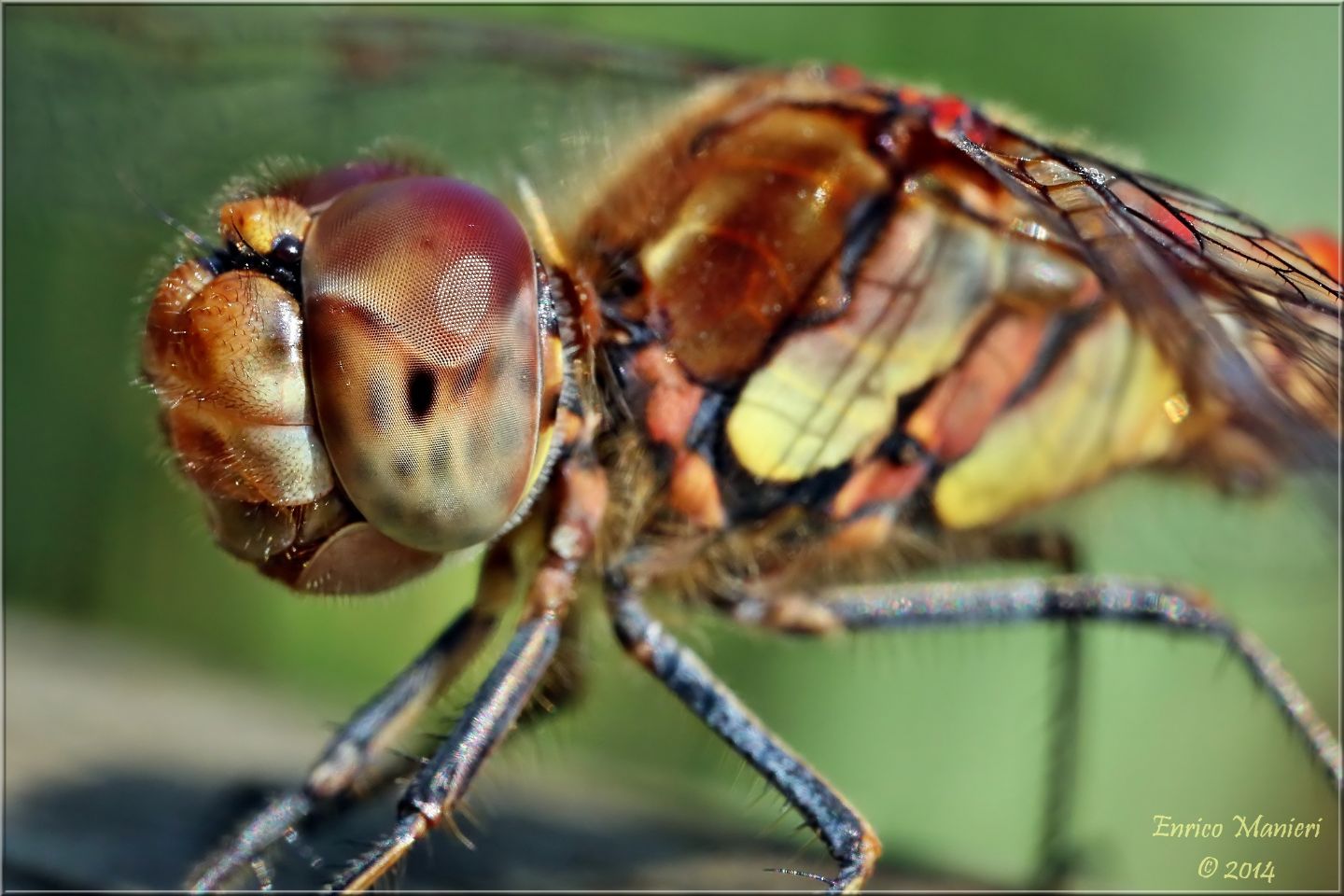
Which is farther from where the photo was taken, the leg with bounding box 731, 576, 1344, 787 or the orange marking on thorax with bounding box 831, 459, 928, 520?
the leg with bounding box 731, 576, 1344, 787

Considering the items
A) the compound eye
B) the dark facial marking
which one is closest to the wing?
the compound eye

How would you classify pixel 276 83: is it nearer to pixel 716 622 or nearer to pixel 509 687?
pixel 716 622

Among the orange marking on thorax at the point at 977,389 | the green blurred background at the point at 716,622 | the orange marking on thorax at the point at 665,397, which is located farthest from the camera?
the green blurred background at the point at 716,622

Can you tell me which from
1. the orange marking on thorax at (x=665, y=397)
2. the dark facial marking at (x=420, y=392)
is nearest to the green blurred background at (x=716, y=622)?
the orange marking on thorax at (x=665, y=397)

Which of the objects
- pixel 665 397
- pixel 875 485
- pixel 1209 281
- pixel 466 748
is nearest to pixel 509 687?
pixel 466 748

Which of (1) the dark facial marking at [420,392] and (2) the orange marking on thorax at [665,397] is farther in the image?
(2) the orange marking on thorax at [665,397]

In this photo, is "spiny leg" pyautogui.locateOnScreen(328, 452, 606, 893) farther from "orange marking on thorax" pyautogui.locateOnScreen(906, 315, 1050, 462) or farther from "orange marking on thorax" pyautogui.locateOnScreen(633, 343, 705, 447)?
"orange marking on thorax" pyautogui.locateOnScreen(906, 315, 1050, 462)

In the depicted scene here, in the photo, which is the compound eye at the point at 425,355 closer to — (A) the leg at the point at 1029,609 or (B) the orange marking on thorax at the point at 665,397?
(B) the orange marking on thorax at the point at 665,397
